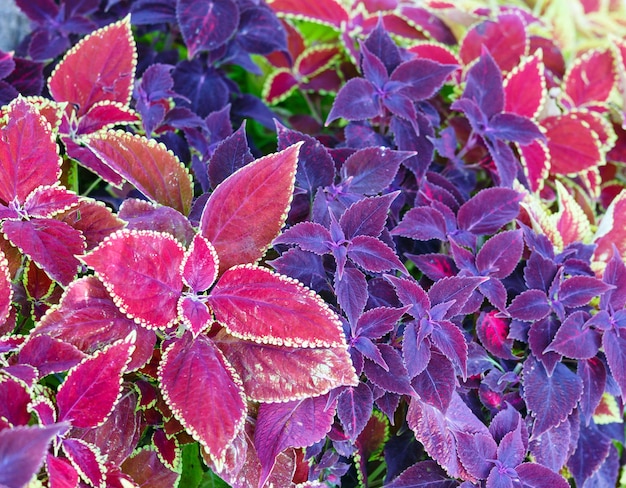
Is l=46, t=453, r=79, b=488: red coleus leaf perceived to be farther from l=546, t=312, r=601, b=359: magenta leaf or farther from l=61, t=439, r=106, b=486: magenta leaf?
l=546, t=312, r=601, b=359: magenta leaf

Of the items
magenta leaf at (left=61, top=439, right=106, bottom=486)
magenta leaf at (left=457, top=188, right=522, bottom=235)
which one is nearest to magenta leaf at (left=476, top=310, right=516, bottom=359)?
magenta leaf at (left=457, top=188, right=522, bottom=235)

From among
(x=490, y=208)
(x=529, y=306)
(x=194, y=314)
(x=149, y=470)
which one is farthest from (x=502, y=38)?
(x=149, y=470)

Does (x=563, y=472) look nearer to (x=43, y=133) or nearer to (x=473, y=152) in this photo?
(x=473, y=152)

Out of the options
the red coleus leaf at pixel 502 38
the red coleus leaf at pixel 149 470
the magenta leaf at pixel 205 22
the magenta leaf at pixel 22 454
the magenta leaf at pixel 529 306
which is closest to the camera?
the magenta leaf at pixel 22 454

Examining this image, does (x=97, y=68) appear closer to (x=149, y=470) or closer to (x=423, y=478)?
(x=149, y=470)

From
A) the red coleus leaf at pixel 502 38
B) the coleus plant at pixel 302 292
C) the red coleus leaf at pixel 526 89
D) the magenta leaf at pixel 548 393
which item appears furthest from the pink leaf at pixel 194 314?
the red coleus leaf at pixel 502 38

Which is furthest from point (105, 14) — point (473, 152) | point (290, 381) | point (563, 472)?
point (563, 472)

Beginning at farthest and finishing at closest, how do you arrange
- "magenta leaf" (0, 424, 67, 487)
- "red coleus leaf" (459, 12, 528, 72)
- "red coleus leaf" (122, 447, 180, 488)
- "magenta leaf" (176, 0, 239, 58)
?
1. "red coleus leaf" (459, 12, 528, 72)
2. "magenta leaf" (176, 0, 239, 58)
3. "red coleus leaf" (122, 447, 180, 488)
4. "magenta leaf" (0, 424, 67, 487)

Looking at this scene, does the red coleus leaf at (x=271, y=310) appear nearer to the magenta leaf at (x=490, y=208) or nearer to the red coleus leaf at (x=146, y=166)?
the red coleus leaf at (x=146, y=166)
